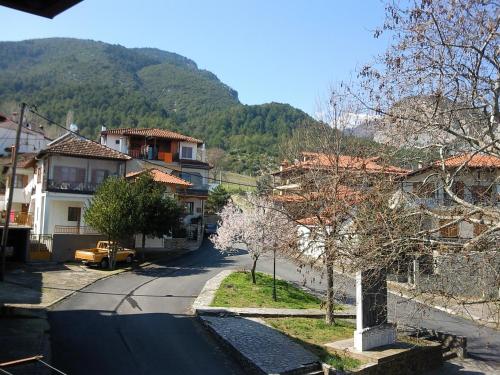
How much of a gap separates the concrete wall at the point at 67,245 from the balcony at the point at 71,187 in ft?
15.3

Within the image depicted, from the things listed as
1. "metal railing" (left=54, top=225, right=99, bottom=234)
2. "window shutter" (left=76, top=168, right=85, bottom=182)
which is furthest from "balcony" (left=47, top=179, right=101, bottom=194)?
"metal railing" (left=54, top=225, right=99, bottom=234)

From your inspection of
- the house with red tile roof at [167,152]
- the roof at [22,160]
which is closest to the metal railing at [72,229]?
the roof at [22,160]

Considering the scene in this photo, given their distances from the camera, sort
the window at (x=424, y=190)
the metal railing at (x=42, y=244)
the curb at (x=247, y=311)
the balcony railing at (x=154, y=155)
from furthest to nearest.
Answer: the balcony railing at (x=154, y=155), the metal railing at (x=42, y=244), the curb at (x=247, y=311), the window at (x=424, y=190)

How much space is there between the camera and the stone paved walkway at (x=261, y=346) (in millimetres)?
12688

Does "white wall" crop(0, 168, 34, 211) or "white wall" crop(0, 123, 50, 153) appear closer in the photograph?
"white wall" crop(0, 168, 34, 211)

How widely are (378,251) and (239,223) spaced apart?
19039 mm

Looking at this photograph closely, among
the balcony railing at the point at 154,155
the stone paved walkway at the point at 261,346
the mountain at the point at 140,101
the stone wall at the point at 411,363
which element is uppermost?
the mountain at the point at 140,101

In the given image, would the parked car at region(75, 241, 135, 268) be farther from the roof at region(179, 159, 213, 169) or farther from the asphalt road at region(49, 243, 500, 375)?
the roof at region(179, 159, 213, 169)

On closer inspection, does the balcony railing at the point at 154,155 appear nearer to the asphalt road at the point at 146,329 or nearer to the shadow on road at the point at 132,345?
the asphalt road at the point at 146,329

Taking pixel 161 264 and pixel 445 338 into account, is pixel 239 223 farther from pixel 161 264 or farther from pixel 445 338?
pixel 445 338

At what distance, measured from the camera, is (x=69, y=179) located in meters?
35.4

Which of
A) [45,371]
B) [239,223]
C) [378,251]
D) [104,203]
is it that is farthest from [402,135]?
[104,203]

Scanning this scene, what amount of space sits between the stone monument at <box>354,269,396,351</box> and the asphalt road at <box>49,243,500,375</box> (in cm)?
60

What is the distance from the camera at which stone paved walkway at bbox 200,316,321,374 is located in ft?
41.6
